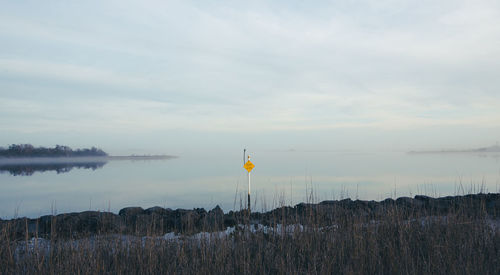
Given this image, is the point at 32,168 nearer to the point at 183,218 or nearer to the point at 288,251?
the point at 183,218

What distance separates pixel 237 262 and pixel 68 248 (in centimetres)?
260

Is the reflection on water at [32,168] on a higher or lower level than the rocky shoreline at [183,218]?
higher

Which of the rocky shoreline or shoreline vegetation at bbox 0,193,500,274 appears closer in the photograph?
shoreline vegetation at bbox 0,193,500,274

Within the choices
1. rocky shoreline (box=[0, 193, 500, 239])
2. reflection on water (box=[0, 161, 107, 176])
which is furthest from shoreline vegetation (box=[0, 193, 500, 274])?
reflection on water (box=[0, 161, 107, 176])

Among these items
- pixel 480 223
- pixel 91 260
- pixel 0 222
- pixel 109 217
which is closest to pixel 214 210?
pixel 109 217

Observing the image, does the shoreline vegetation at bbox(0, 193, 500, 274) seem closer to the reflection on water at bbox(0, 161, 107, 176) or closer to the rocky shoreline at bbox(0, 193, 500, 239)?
the rocky shoreline at bbox(0, 193, 500, 239)

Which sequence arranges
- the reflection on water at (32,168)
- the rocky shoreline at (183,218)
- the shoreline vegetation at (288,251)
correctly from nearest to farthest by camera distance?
the shoreline vegetation at (288,251), the rocky shoreline at (183,218), the reflection on water at (32,168)

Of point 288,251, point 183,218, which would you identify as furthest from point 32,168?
point 288,251

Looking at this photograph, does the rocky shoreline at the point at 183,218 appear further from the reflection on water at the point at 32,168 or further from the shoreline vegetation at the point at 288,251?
the reflection on water at the point at 32,168

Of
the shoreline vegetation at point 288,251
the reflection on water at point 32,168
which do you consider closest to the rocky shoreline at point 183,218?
the shoreline vegetation at point 288,251

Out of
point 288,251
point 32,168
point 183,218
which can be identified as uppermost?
point 32,168

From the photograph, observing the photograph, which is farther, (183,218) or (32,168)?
(32,168)

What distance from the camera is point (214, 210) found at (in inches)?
336

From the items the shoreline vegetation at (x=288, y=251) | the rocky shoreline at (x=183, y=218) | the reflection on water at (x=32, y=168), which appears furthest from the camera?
the reflection on water at (x=32, y=168)
